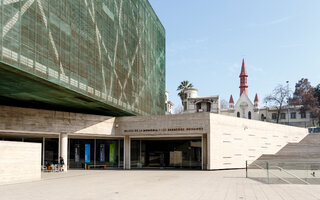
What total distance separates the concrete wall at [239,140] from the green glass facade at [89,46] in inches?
457

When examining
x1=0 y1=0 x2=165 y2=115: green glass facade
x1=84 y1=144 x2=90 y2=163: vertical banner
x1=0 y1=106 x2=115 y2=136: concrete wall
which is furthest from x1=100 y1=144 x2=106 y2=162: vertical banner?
x1=0 y1=0 x2=165 y2=115: green glass facade

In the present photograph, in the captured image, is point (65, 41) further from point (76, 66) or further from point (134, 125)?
point (134, 125)

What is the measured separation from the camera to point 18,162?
67.1 ft

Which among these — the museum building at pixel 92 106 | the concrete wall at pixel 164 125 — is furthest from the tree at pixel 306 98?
the concrete wall at pixel 164 125

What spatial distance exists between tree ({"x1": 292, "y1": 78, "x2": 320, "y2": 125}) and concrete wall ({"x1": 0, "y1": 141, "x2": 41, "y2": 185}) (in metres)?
78.0

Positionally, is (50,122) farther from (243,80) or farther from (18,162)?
(243,80)

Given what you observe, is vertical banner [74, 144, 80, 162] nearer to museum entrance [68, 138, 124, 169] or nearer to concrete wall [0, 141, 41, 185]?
museum entrance [68, 138, 124, 169]

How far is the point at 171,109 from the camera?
126375 millimetres

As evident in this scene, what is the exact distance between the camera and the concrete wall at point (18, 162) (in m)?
19.5

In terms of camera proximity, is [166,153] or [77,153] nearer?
[166,153]

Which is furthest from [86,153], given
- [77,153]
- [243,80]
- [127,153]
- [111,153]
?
[243,80]

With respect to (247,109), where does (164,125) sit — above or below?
below

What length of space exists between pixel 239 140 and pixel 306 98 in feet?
197

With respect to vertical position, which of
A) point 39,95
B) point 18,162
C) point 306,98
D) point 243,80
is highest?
point 243,80
